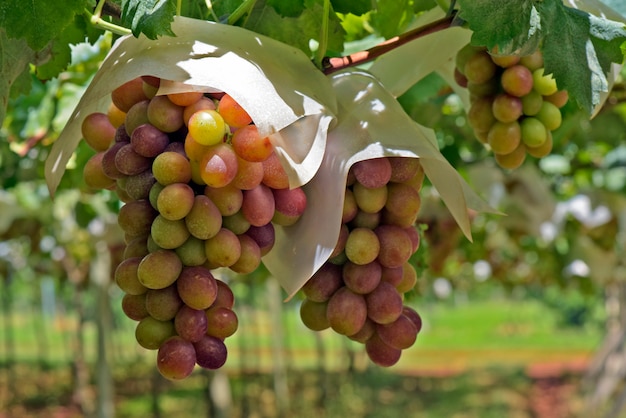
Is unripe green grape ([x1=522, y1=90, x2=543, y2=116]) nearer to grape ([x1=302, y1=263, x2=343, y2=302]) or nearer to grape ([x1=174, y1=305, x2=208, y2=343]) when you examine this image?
grape ([x1=302, y1=263, x2=343, y2=302])

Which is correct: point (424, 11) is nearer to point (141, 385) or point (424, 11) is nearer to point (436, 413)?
point (436, 413)

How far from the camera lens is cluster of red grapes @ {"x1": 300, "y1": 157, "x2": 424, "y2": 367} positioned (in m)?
0.78

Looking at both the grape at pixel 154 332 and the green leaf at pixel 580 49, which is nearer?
the grape at pixel 154 332

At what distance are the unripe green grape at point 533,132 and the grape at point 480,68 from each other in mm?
71

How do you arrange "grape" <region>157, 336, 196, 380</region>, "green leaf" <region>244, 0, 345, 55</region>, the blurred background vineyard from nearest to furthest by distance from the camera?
"grape" <region>157, 336, 196, 380</region> → "green leaf" <region>244, 0, 345, 55</region> → the blurred background vineyard

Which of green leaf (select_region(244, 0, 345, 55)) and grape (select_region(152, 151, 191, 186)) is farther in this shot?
green leaf (select_region(244, 0, 345, 55))

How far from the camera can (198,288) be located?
2.28 feet

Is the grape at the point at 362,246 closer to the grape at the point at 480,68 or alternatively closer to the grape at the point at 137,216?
the grape at the point at 137,216

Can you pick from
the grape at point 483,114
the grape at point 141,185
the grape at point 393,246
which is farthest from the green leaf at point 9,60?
the grape at point 483,114

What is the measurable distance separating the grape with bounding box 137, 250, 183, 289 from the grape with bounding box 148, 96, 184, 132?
0.37 ft

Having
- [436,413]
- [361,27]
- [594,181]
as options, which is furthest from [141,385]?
[361,27]

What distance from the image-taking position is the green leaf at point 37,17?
0.76m

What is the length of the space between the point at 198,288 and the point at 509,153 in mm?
473

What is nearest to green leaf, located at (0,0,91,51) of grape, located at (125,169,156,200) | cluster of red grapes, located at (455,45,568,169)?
grape, located at (125,169,156,200)
